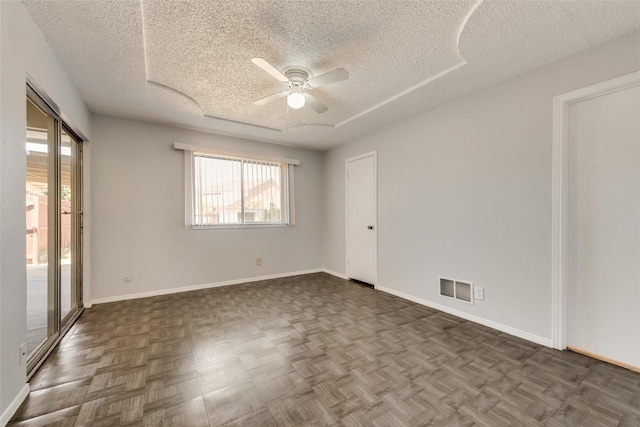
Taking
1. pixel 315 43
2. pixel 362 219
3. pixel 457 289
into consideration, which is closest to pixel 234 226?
pixel 362 219

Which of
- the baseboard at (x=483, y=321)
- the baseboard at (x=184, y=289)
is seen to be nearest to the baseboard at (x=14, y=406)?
the baseboard at (x=184, y=289)

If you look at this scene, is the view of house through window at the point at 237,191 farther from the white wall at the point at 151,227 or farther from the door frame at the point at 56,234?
the door frame at the point at 56,234

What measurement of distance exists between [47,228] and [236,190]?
8.30 ft

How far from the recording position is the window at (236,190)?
418 centimetres

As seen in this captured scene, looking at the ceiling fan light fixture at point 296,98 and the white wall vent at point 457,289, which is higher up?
the ceiling fan light fixture at point 296,98

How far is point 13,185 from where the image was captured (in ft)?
5.20

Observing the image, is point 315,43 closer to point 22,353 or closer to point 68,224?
point 22,353

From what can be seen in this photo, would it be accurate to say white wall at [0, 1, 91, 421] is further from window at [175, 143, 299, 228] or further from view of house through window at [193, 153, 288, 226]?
view of house through window at [193, 153, 288, 226]

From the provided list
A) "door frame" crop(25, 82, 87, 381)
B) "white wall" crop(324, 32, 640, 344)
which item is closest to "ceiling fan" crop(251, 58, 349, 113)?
"white wall" crop(324, 32, 640, 344)

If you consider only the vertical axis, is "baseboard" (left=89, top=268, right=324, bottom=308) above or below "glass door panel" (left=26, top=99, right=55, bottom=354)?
below

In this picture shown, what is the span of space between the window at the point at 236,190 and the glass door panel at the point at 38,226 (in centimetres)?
180

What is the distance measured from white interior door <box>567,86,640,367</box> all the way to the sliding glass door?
433 cm

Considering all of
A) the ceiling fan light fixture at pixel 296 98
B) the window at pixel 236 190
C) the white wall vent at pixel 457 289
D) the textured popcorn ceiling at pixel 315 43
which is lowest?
the white wall vent at pixel 457 289

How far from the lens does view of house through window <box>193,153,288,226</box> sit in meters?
4.24
